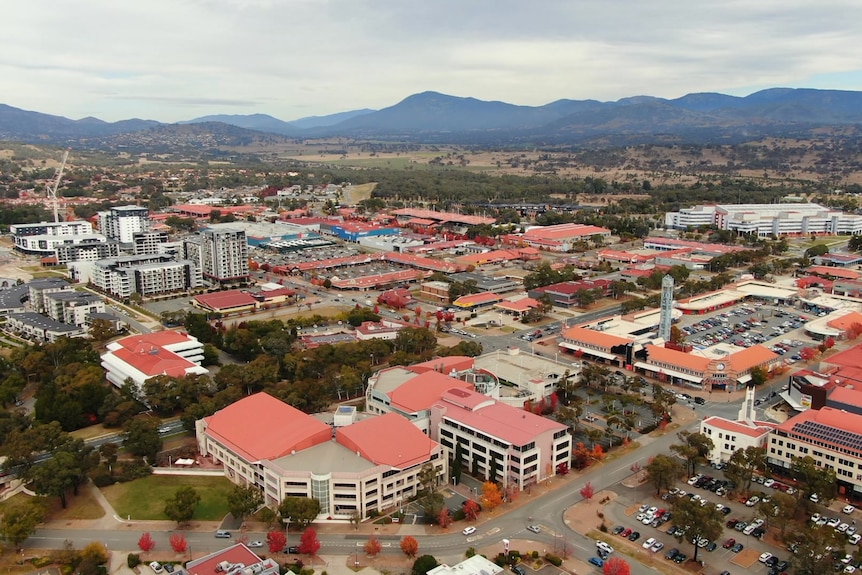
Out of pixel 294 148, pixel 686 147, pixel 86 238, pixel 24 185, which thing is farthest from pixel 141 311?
pixel 294 148

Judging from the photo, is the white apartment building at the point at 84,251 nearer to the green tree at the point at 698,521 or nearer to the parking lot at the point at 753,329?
the parking lot at the point at 753,329

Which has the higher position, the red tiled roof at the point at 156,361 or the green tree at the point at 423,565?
the red tiled roof at the point at 156,361

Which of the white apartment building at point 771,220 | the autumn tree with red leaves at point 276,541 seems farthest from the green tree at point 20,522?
the white apartment building at point 771,220

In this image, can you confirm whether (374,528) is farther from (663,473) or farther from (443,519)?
(663,473)

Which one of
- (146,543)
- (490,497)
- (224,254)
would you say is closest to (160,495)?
(146,543)

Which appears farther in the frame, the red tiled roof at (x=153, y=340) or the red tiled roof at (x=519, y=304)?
the red tiled roof at (x=519, y=304)

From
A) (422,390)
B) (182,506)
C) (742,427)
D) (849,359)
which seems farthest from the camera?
→ (849,359)

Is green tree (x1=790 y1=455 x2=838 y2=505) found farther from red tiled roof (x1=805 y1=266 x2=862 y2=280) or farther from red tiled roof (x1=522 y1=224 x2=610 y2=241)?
red tiled roof (x1=522 y1=224 x2=610 y2=241)
